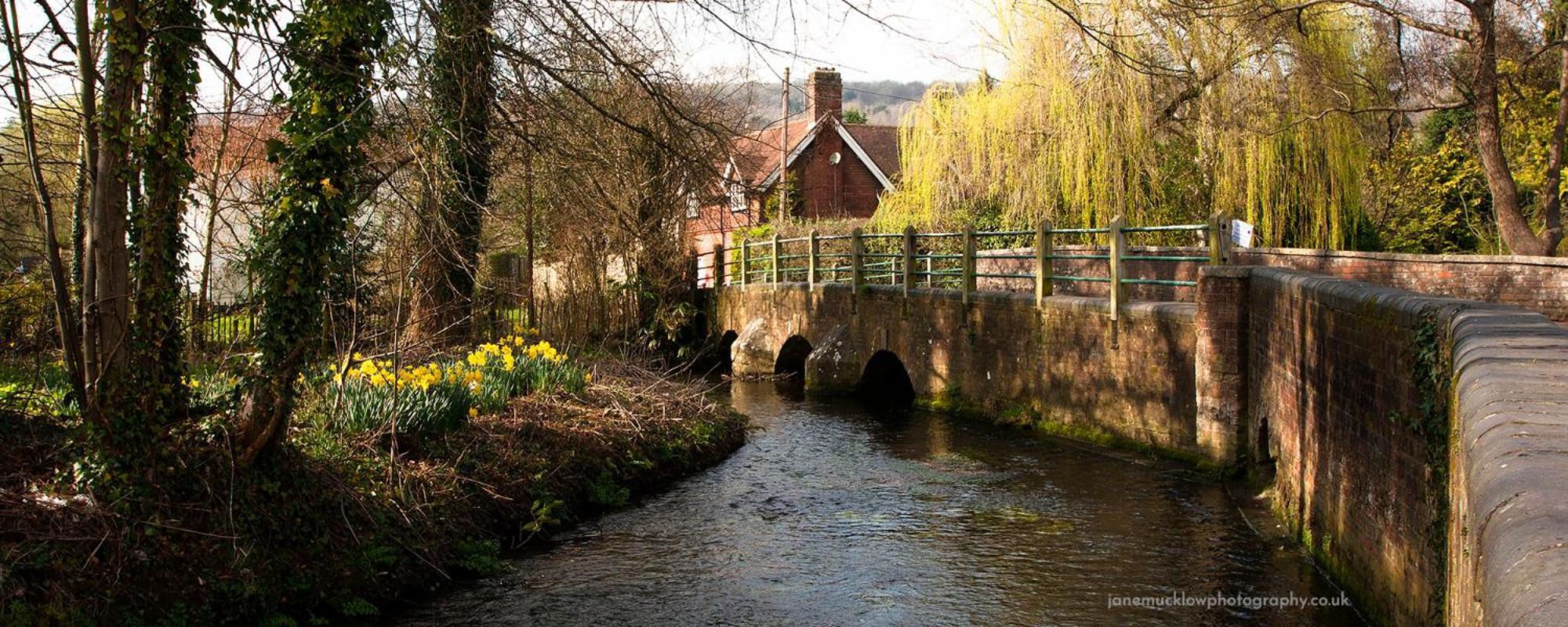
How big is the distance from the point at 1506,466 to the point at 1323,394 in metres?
5.51

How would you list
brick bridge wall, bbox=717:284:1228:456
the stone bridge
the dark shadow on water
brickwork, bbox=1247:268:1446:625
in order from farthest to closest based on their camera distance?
the dark shadow on water < brick bridge wall, bbox=717:284:1228:456 < brickwork, bbox=1247:268:1446:625 < the stone bridge

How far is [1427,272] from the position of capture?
583 inches

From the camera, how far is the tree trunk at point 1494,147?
1841 centimetres

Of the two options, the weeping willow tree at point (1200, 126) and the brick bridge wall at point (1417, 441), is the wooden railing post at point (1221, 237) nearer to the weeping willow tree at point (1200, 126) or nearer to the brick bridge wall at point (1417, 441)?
the brick bridge wall at point (1417, 441)

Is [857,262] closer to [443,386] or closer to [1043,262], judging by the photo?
[1043,262]

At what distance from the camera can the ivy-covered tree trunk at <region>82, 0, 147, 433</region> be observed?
226 inches

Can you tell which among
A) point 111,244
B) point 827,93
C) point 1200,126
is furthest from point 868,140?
point 111,244

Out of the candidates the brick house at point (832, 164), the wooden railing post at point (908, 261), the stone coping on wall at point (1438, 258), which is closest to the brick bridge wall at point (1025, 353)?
the wooden railing post at point (908, 261)

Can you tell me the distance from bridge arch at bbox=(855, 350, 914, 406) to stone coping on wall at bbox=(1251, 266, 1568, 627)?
12881 mm

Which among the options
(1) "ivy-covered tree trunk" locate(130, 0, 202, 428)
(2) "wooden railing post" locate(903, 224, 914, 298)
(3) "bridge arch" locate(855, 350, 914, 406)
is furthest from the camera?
(3) "bridge arch" locate(855, 350, 914, 406)

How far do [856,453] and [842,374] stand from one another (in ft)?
19.8

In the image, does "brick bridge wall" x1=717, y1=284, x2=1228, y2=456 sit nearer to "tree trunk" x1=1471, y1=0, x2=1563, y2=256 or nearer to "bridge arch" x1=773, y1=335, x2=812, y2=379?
"bridge arch" x1=773, y1=335, x2=812, y2=379

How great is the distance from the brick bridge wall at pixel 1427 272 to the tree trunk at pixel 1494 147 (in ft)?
14.9

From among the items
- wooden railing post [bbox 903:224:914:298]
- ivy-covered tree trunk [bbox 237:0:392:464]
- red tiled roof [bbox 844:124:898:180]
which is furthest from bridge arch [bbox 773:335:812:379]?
red tiled roof [bbox 844:124:898:180]
